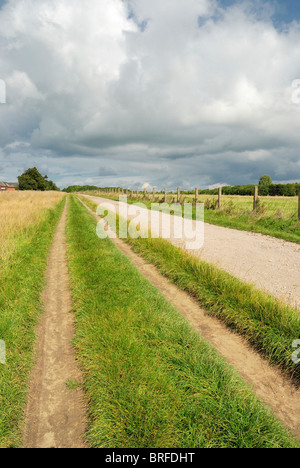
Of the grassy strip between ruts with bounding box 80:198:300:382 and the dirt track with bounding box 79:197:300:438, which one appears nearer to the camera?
the dirt track with bounding box 79:197:300:438

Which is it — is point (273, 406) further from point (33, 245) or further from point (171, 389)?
point (33, 245)

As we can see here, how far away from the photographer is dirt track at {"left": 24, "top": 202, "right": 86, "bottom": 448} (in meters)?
2.15

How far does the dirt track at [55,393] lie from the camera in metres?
2.15

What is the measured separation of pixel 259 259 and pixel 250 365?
14.5 ft

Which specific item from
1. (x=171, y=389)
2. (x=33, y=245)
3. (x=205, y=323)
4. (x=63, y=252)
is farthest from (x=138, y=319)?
(x=33, y=245)

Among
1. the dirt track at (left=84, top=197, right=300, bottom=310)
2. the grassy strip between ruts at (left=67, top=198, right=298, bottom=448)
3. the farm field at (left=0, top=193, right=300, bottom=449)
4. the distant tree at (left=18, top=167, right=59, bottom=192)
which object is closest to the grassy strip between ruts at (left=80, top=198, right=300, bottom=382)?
the farm field at (left=0, top=193, right=300, bottom=449)

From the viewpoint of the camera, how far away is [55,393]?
260 centimetres

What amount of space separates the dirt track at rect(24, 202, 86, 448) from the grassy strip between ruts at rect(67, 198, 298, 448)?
14 cm

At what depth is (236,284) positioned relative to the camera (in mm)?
4500

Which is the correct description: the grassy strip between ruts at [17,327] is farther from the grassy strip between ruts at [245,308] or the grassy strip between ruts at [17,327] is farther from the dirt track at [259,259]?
the dirt track at [259,259]

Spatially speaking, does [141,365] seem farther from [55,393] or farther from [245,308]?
[245,308]

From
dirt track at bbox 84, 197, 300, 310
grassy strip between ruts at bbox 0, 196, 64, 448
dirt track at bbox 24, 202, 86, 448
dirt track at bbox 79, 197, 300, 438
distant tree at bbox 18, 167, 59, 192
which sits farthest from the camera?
distant tree at bbox 18, 167, 59, 192

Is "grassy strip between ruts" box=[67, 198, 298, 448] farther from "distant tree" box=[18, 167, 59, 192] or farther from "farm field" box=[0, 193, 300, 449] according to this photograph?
"distant tree" box=[18, 167, 59, 192]

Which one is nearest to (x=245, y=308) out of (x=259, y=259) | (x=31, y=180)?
(x=259, y=259)
